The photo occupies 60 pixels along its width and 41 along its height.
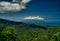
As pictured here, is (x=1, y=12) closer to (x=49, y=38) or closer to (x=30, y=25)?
(x=30, y=25)

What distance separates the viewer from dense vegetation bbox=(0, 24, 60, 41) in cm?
959

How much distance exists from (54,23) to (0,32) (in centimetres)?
150

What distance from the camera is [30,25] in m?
9.59

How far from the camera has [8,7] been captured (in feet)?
31.8

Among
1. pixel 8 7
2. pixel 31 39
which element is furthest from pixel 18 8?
pixel 31 39

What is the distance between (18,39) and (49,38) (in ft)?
2.75

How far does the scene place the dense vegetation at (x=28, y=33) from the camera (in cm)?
959

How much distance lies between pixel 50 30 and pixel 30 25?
551mm

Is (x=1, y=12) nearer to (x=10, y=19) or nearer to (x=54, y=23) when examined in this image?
(x=10, y=19)

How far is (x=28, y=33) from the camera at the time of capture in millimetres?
9773

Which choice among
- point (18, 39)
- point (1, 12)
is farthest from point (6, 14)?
point (18, 39)

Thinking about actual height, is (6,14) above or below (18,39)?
above

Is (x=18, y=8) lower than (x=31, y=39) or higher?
higher

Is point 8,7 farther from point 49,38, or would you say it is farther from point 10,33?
point 49,38
